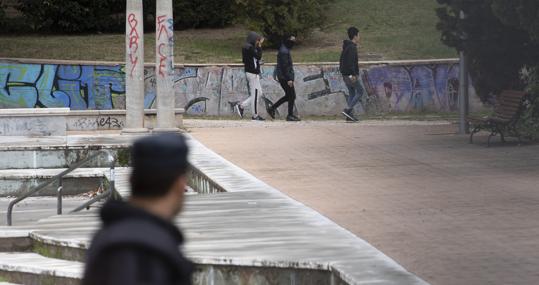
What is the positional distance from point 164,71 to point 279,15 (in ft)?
34.2

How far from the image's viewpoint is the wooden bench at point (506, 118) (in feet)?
61.8

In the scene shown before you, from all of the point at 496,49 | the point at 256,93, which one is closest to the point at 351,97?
the point at 256,93

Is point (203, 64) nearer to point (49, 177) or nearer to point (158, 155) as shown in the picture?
point (49, 177)

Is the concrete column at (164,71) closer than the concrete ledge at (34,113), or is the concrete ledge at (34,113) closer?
the concrete column at (164,71)

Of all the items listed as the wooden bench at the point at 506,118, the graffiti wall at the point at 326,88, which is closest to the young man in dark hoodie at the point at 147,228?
the wooden bench at the point at 506,118

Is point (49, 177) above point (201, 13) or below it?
below

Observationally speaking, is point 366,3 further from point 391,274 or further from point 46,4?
point 391,274

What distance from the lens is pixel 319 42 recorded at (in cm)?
3403

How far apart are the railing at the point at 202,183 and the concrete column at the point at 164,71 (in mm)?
5313

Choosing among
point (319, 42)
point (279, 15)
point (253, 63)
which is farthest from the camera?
point (319, 42)

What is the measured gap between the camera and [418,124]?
24234mm

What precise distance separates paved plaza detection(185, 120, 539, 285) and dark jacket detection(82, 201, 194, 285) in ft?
16.7

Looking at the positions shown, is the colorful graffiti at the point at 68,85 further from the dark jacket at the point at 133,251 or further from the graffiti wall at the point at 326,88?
the dark jacket at the point at 133,251

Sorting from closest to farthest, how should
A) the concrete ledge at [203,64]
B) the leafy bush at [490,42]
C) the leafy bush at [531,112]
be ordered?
the leafy bush at [531,112]
the leafy bush at [490,42]
the concrete ledge at [203,64]
